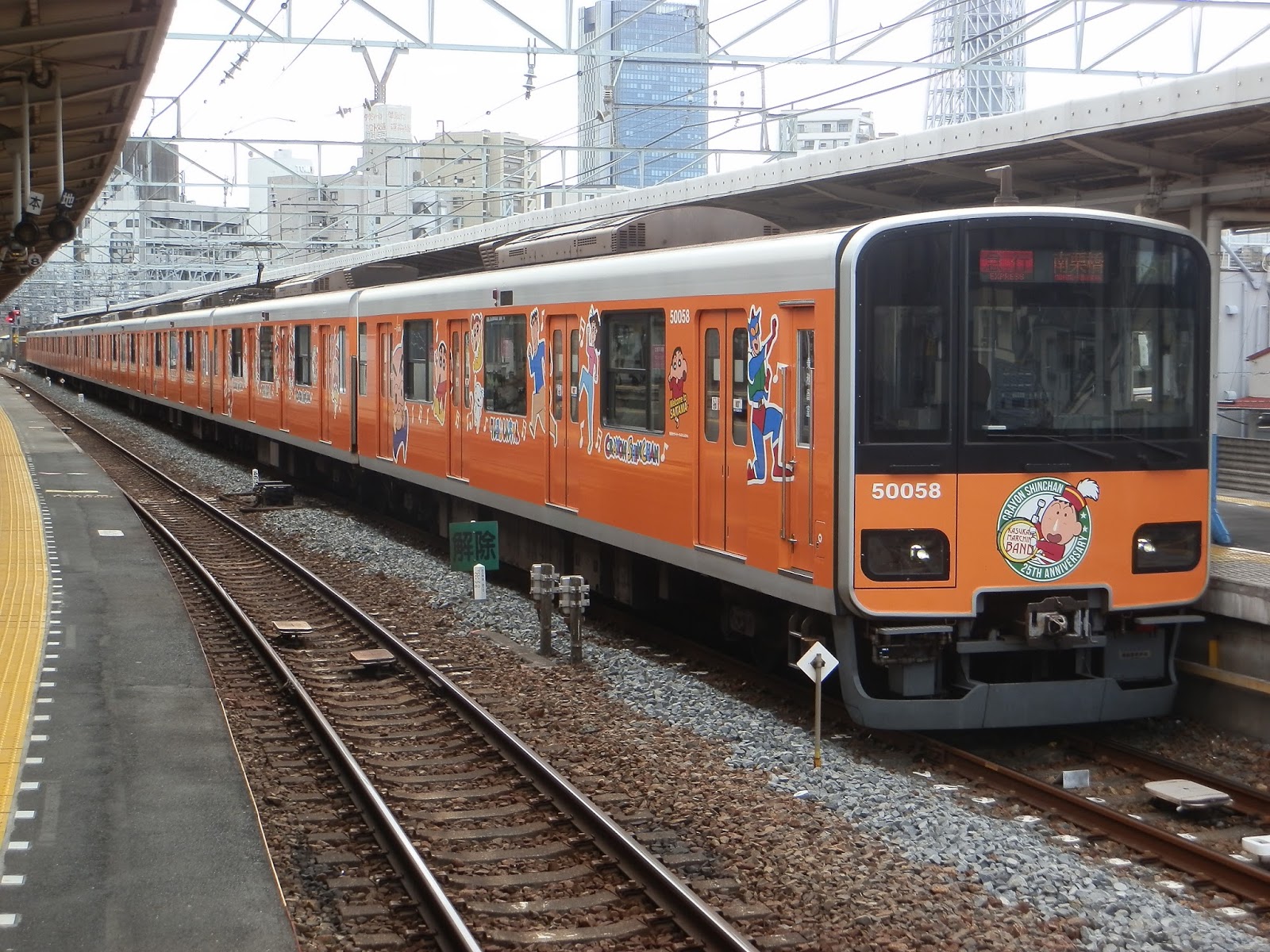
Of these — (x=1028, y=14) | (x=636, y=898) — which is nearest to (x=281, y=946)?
(x=636, y=898)

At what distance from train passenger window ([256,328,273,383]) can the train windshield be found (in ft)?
52.2

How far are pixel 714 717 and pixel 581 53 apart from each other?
7.66 meters

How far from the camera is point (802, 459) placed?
7.53 m

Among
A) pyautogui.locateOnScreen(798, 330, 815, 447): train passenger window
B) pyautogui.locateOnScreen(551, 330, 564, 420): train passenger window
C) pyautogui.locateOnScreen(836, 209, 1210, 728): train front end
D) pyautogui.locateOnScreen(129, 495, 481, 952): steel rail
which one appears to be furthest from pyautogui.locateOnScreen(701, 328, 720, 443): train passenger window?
pyautogui.locateOnScreen(129, 495, 481, 952): steel rail

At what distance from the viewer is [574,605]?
977 cm

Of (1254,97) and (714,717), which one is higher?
(1254,97)

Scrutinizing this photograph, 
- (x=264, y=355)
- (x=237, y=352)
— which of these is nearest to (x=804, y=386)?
(x=264, y=355)

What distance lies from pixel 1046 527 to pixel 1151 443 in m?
0.74

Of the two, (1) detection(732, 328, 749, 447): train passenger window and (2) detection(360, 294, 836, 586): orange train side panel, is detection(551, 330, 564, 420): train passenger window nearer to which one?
(2) detection(360, 294, 836, 586): orange train side panel

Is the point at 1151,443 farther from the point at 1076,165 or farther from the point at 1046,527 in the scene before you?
the point at 1076,165

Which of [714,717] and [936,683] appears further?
[714,717]

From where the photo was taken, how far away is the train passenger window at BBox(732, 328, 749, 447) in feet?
26.8

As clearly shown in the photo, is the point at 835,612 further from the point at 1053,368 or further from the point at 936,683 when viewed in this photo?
the point at 1053,368

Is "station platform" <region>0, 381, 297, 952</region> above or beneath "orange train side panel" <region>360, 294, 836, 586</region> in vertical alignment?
beneath
